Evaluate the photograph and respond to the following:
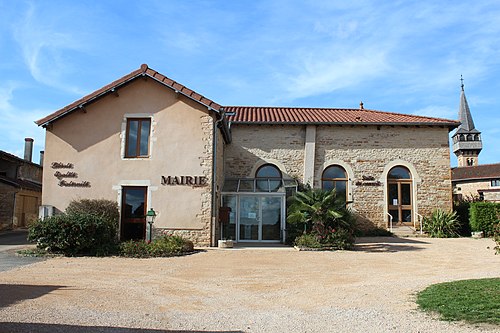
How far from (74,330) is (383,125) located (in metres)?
16.8

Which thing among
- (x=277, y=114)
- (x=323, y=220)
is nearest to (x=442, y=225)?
(x=323, y=220)

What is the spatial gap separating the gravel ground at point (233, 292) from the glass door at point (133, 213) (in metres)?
2.96

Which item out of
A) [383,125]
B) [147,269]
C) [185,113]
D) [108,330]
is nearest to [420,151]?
[383,125]

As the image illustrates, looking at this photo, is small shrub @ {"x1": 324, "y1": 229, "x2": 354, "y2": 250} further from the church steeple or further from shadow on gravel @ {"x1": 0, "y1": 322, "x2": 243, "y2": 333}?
the church steeple

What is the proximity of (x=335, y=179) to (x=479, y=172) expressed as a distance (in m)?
31.5

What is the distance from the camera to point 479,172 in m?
43.9

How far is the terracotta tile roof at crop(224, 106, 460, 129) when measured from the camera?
19.0 metres

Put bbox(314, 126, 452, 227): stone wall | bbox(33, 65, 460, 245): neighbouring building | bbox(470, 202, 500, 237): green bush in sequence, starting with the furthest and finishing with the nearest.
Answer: bbox(314, 126, 452, 227): stone wall < bbox(470, 202, 500, 237): green bush < bbox(33, 65, 460, 245): neighbouring building

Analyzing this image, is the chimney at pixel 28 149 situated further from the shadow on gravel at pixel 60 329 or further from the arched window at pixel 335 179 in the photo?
the shadow on gravel at pixel 60 329

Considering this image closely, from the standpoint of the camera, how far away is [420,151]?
1927 cm

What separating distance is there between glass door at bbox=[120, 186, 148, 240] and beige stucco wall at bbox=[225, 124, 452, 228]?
17.2 feet

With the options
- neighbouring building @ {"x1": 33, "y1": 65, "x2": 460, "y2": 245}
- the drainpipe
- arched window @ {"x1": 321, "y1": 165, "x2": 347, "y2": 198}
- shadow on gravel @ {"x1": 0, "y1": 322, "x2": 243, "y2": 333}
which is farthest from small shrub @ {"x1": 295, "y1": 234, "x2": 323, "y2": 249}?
shadow on gravel @ {"x1": 0, "y1": 322, "x2": 243, "y2": 333}

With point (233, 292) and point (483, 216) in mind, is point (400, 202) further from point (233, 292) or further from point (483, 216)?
point (233, 292)

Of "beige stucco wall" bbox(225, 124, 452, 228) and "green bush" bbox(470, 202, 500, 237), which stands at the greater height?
"beige stucco wall" bbox(225, 124, 452, 228)
